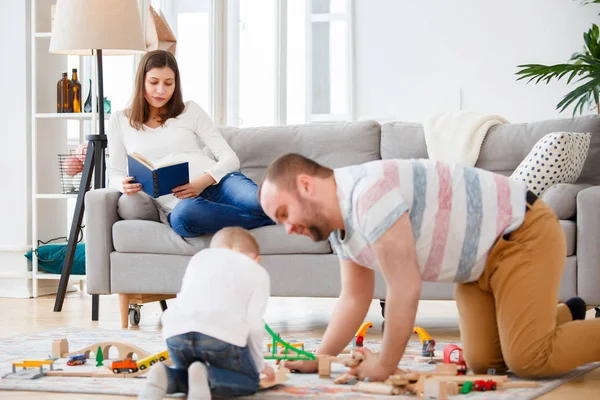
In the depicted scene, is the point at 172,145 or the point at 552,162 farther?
the point at 172,145

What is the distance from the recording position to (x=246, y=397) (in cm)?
203

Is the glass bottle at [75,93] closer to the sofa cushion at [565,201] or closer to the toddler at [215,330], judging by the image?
the sofa cushion at [565,201]

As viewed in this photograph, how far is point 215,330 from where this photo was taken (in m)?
1.88

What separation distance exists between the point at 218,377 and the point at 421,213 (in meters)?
0.58

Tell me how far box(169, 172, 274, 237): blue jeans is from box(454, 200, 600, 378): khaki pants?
1.35 metres

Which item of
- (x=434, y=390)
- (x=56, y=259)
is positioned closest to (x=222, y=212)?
(x=434, y=390)

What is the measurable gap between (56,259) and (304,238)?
Answer: 1867 millimetres

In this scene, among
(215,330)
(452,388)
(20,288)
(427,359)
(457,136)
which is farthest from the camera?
(20,288)

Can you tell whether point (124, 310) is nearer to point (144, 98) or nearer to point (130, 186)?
point (130, 186)

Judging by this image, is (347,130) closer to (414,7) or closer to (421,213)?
(421,213)

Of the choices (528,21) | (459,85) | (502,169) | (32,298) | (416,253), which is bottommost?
(32,298)

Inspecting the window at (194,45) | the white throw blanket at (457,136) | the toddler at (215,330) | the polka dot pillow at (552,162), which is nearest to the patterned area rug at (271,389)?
the toddler at (215,330)

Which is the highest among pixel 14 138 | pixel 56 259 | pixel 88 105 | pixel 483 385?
pixel 88 105

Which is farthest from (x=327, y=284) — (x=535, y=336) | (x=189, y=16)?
(x=189, y=16)
